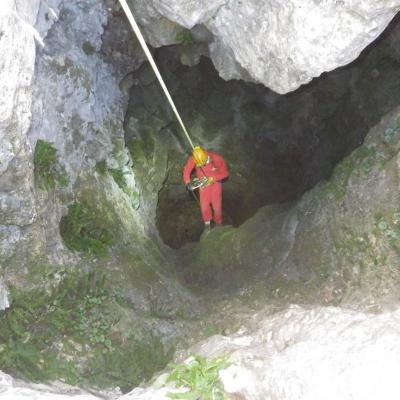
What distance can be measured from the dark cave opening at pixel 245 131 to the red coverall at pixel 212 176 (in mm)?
997

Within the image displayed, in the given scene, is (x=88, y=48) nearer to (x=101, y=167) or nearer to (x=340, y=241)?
(x=101, y=167)

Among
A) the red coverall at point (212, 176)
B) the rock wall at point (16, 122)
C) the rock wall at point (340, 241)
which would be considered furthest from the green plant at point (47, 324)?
the red coverall at point (212, 176)

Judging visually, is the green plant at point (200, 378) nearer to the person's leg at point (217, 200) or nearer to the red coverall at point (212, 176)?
the red coverall at point (212, 176)

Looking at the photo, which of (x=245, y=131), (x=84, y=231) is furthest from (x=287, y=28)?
(x=245, y=131)

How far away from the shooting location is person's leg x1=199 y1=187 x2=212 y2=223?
884 cm

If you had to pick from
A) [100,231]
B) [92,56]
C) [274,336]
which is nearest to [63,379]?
[100,231]

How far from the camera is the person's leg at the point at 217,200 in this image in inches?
348

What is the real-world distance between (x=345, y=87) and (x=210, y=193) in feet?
11.8

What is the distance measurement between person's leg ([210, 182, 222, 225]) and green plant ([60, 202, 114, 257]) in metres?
3.04

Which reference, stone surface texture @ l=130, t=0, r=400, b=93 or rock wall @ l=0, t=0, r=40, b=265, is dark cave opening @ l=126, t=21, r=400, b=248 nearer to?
stone surface texture @ l=130, t=0, r=400, b=93

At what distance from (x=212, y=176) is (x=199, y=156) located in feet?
2.12

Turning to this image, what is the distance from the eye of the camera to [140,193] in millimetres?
8508

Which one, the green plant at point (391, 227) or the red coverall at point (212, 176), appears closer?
the green plant at point (391, 227)

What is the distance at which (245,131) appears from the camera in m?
10.6
